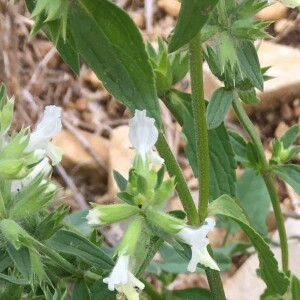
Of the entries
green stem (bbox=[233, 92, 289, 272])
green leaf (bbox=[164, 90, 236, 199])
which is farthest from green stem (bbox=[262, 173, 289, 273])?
green leaf (bbox=[164, 90, 236, 199])

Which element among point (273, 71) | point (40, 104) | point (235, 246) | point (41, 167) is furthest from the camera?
point (40, 104)

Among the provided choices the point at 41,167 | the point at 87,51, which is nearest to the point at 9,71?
the point at 41,167

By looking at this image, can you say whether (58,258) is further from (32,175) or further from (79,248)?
(32,175)

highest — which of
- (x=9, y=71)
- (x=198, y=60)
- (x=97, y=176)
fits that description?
(x=198, y=60)

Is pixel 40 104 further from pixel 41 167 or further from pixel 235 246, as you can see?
pixel 41 167

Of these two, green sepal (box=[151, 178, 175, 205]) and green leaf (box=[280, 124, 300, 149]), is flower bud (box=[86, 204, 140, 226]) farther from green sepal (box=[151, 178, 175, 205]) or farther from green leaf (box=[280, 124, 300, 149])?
green leaf (box=[280, 124, 300, 149])

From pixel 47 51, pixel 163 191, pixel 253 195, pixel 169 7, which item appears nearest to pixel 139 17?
pixel 169 7
